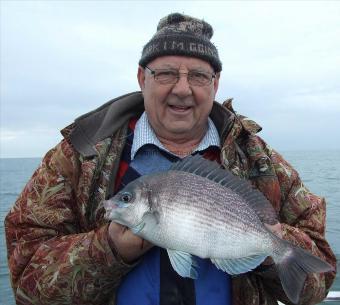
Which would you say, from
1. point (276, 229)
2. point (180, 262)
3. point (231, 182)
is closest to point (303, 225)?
point (276, 229)

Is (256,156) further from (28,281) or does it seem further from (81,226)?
(28,281)

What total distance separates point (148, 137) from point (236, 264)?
3.78 feet

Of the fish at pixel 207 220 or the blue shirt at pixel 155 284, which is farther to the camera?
the blue shirt at pixel 155 284

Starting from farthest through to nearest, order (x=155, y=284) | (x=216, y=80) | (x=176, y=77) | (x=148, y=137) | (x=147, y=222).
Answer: (x=216, y=80), (x=148, y=137), (x=176, y=77), (x=155, y=284), (x=147, y=222)

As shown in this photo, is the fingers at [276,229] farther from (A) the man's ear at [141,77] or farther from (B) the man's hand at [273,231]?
(A) the man's ear at [141,77]

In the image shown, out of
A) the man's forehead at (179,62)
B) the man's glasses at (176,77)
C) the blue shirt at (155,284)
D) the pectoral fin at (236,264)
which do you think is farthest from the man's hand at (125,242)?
the man's forehead at (179,62)

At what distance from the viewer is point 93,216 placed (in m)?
3.03

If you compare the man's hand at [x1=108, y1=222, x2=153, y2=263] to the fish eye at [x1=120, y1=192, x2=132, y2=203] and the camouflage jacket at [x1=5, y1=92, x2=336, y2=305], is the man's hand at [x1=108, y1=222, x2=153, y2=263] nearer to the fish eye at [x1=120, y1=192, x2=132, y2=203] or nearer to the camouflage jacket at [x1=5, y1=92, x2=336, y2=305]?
the camouflage jacket at [x1=5, y1=92, x2=336, y2=305]

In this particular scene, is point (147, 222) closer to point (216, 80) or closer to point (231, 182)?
point (231, 182)

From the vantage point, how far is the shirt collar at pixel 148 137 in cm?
330

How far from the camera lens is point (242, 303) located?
3004mm

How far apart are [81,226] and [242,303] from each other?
121 centimetres

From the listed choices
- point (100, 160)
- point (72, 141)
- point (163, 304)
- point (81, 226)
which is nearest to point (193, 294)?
point (163, 304)

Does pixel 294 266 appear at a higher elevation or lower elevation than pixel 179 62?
lower
